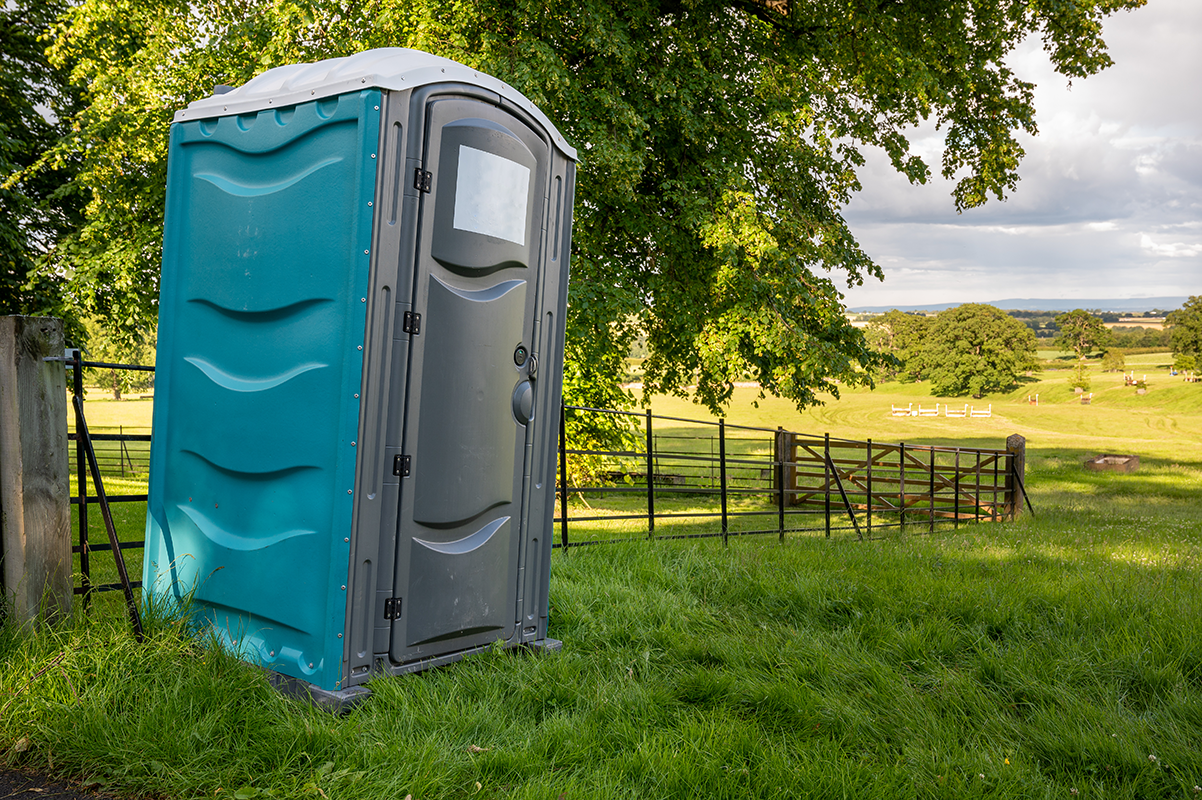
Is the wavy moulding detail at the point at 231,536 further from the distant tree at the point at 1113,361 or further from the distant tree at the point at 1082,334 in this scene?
the distant tree at the point at 1082,334

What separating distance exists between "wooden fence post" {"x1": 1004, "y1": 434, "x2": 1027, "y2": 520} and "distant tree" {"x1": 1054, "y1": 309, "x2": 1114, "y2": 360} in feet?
244

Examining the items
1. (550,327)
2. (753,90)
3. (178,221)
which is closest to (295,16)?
(753,90)

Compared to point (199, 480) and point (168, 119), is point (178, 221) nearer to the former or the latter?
point (199, 480)

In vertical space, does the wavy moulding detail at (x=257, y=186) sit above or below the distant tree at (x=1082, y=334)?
below

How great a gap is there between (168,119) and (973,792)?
508 inches

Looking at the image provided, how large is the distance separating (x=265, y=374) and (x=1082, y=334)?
3570 inches

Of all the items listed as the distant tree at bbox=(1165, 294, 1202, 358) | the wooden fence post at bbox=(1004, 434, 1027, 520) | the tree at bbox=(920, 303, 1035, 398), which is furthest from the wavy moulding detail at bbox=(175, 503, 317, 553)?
the distant tree at bbox=(1165, 294, 1202, 358)

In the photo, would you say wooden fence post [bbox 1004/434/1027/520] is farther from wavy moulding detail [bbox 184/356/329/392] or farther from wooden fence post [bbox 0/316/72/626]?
wooden fence post [bbox 0/316/72/626]

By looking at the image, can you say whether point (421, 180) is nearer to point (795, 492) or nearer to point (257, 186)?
point (257, 186)

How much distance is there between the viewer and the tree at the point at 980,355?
65.4 meters

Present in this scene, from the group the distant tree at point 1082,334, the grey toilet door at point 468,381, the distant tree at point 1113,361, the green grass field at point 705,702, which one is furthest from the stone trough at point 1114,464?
the distant tree at point 1082,334

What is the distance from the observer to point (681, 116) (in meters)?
10.5

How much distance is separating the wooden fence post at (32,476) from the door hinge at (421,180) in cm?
156

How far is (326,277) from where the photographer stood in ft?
9.87
